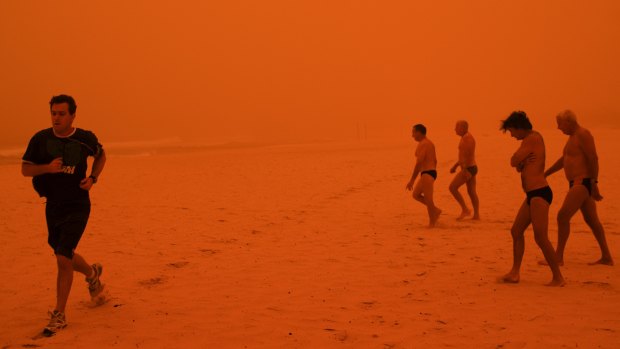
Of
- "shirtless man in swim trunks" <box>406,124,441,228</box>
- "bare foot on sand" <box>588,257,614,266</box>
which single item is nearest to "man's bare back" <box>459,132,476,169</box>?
"shirtless man in swim trunks" <box>406,124,441,228</box>

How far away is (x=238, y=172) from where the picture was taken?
20.2 m

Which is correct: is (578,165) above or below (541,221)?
above

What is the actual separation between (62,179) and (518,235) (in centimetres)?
463

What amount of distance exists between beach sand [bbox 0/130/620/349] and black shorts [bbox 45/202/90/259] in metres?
0.74

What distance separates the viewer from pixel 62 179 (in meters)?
4.80

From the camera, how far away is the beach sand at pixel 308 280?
4590mm

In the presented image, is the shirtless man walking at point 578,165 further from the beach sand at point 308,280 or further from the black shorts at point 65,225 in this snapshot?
the black shorts at point 65,225

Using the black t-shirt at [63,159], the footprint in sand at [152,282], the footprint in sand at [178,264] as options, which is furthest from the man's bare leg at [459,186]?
the black t-shirt at [63,159]

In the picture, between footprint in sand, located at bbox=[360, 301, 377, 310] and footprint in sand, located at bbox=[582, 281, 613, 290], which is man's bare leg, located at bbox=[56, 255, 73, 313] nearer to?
footprint in sand, located at bbox=[360, 301, 377, 310]

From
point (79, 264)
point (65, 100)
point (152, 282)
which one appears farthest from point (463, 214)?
Result: point (65, 100)

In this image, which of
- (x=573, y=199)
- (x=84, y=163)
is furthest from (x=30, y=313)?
(x=573, y=199)

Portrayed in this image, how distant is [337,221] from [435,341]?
6.11 meters

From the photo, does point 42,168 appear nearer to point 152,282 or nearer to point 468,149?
point 152,282

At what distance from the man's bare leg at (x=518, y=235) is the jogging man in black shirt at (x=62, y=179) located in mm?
4357
